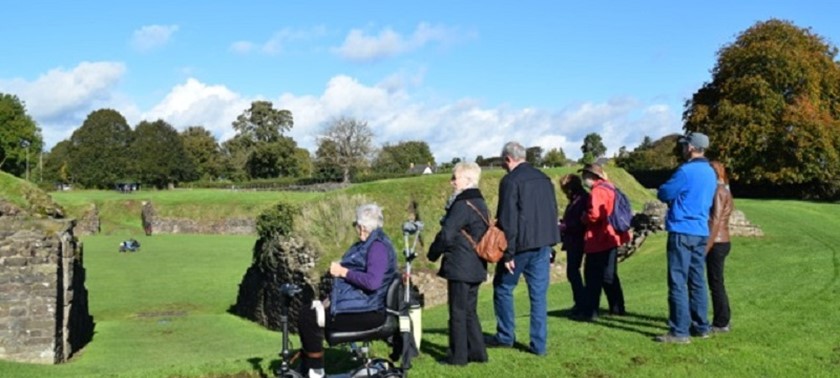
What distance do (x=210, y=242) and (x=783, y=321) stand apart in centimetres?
3944

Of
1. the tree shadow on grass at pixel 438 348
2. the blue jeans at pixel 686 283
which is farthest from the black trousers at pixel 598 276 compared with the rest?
the tree shadow on grass at pixel 438 348

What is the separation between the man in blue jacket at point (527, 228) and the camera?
773 centimetres

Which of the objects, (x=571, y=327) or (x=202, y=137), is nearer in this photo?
(x=571, y=327)

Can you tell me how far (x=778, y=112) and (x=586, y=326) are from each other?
41.3 metres

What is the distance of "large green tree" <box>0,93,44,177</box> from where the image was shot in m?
89.0

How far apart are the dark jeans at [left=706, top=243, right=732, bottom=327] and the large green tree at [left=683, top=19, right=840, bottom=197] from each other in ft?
129

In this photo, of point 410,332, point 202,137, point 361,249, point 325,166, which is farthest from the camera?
point 202,137

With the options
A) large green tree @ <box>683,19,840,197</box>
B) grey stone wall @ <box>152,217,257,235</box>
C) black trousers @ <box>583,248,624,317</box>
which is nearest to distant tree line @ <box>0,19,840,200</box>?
large green tree @ <box>683,19,840,197</box>

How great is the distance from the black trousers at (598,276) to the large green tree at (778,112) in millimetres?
38479

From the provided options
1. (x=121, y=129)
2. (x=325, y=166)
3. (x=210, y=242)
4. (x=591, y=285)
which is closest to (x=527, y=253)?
(x=591, y=285)

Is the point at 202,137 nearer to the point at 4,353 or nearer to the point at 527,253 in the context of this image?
the point at 4,353

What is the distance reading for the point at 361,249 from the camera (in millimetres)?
6922

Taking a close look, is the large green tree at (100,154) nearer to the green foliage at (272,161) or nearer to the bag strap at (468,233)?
the green foliage at (272,161)

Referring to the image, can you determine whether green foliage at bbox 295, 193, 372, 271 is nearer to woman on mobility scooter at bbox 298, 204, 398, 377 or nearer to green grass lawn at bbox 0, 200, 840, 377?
green grass lawn at bbox 0, 200, 840, 377
